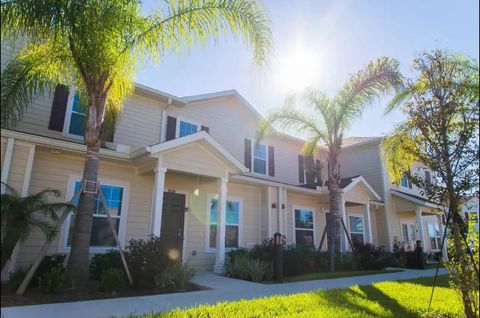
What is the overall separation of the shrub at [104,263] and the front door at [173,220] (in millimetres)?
2719

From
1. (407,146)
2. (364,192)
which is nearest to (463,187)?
(407,146)

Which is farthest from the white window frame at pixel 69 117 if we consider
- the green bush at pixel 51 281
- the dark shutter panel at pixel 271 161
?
the dark shutter panel at pixel 271 161

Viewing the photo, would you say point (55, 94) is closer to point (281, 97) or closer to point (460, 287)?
point (281, 97)

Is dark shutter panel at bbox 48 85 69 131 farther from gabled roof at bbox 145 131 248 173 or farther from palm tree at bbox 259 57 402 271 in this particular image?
palm tree at bbox 259 57 402 271

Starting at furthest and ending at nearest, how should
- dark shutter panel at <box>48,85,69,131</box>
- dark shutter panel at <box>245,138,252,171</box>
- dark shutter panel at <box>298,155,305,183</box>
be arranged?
dark shutter panel at <box>298,155,305,183</box>, dark shutter panel at <box>245,138,252,171</box>, dark shutter panel at <box>48,85,69,131</box>

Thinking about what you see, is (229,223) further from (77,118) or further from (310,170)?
(310,170)

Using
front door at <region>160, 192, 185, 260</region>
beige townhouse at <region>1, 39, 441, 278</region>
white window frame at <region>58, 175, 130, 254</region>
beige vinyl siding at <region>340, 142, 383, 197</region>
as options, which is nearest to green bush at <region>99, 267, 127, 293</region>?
beige townhouse at <region>1, 39, 441, 278</region>

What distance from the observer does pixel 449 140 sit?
5988mm

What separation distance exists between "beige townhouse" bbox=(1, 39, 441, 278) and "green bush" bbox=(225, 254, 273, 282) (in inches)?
25.5

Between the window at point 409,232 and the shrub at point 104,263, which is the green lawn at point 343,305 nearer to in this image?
the shrub at point 104,263

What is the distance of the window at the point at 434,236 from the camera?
2219 cm

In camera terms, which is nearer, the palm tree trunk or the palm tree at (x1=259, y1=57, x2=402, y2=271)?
the palm tree trunk

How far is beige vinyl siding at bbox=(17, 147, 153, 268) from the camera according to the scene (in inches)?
334

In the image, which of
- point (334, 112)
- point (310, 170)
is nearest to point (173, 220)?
point (334, 112)
